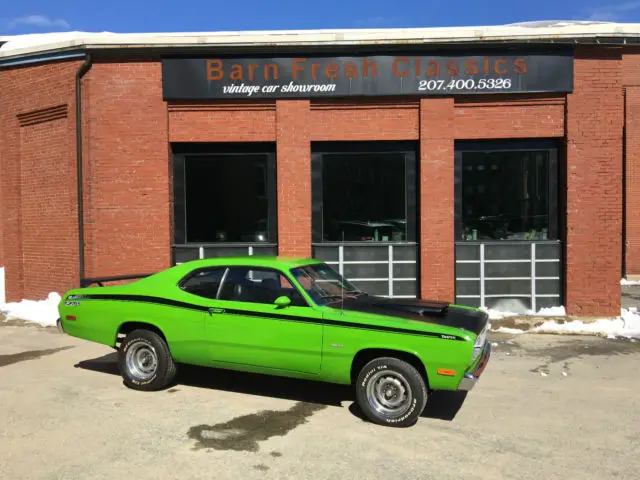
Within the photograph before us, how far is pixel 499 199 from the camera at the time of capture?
11.1 m

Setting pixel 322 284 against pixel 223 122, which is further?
pixel 223 122

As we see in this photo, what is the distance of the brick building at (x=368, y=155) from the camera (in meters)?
10.5

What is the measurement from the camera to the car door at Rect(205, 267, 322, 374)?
529cm

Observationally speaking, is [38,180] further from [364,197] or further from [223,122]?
[364,197]

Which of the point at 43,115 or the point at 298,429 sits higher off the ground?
the point at 43,115

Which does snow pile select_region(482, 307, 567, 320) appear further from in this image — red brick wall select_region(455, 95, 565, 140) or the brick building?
red brick wall select_region(455, 95, 565, 140)

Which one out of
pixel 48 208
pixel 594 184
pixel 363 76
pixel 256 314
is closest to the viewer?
pixel 256 314

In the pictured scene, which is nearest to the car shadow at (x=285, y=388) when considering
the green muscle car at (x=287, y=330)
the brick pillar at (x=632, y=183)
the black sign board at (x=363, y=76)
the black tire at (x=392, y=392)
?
the black tire at (x=392, y=392)

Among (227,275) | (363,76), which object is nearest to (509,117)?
(363,76)

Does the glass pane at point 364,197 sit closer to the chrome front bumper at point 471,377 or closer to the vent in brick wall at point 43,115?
the vent in brick wall at point 43,115

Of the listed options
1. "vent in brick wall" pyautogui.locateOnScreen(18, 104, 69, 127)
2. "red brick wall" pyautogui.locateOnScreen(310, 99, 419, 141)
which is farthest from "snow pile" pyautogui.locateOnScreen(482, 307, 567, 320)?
"vent in brick wall" pyautogui.locateOnScreen(18, 104, 69, 127)

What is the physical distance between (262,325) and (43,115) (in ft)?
31.2

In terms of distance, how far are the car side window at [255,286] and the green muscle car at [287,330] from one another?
0.4 inches

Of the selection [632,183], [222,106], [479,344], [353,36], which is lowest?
[479,344]
